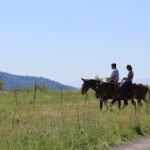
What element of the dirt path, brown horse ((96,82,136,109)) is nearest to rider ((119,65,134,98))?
brown horse ((96,82,136,109))

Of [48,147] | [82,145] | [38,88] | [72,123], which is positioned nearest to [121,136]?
[72,123]

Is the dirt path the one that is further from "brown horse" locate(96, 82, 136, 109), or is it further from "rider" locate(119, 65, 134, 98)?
"brown horse" locate(96, 82, 136, 109)

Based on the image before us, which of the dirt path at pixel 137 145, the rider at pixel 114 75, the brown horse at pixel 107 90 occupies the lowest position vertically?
the dirt path at pixel 137 145

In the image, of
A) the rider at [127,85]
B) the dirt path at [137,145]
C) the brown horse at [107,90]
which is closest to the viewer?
the dirt path at [137,145]

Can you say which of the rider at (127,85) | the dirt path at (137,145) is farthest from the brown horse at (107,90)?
the dirt path at (137,145)

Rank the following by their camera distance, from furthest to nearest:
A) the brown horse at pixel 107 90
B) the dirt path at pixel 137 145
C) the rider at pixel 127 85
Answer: the brown horse at pixel 107 90, the rider at pixel 127 85, the dirt path at pixel 137 145

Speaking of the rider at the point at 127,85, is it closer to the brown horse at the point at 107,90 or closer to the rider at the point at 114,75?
the brown horse at the point at 107,90

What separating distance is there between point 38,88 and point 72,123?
4063cm

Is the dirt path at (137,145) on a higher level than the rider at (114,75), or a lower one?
lower

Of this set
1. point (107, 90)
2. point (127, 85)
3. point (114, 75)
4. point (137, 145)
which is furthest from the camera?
point (114, 75)

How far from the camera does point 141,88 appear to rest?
3008cm

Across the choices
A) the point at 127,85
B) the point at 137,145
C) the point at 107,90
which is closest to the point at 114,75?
the point at 107,90

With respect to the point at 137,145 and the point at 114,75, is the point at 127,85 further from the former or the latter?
the point at 137,145

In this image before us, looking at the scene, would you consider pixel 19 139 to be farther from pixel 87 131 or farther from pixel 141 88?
pixel 141 88
